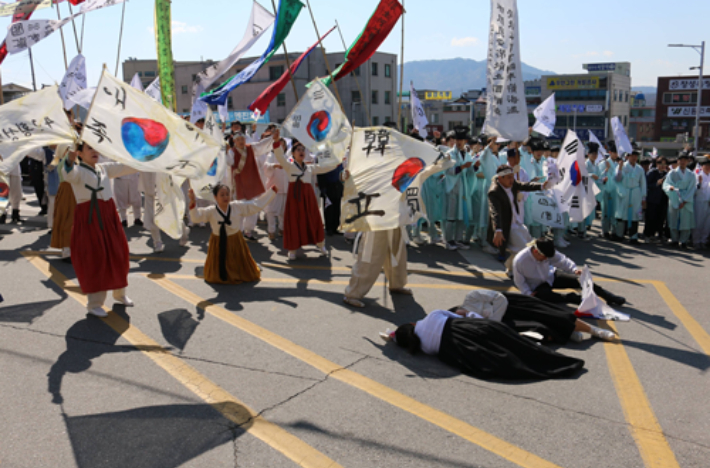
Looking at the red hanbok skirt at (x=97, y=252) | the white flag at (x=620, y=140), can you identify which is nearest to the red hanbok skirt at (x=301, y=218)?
the red hanbok skirt at (x=97, y=252)

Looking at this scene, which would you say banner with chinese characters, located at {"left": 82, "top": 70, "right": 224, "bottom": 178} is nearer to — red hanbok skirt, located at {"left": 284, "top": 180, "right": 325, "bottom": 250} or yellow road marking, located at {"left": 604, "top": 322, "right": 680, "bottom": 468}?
red hanbok skirt, located at {"left": 284, "top": 180, "right": 325, "bottom": 250}

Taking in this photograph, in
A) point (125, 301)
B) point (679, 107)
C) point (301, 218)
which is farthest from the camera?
point (679, 107)

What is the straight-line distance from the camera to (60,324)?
19.0 feet

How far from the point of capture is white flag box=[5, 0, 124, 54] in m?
9.61

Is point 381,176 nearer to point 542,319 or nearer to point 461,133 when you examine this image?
point 542,319

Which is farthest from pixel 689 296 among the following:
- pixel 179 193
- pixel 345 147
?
pixel 179 193

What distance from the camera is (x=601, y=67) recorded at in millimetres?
87500

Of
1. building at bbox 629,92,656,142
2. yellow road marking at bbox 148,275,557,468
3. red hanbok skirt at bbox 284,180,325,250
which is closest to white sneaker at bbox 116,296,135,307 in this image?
yellow road marking at bbox 148,275,557,468

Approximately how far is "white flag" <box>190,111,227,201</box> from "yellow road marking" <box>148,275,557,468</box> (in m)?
1.46

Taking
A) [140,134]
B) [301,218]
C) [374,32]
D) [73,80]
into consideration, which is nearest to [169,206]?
[140,134]

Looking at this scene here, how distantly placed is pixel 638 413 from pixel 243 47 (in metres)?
7.59

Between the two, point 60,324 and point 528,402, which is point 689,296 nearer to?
point 528,402

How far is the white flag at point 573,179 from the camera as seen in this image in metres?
9.43

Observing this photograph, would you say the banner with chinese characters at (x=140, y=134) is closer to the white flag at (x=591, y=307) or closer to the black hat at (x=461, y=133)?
the white flag at (x=591, y=307)
